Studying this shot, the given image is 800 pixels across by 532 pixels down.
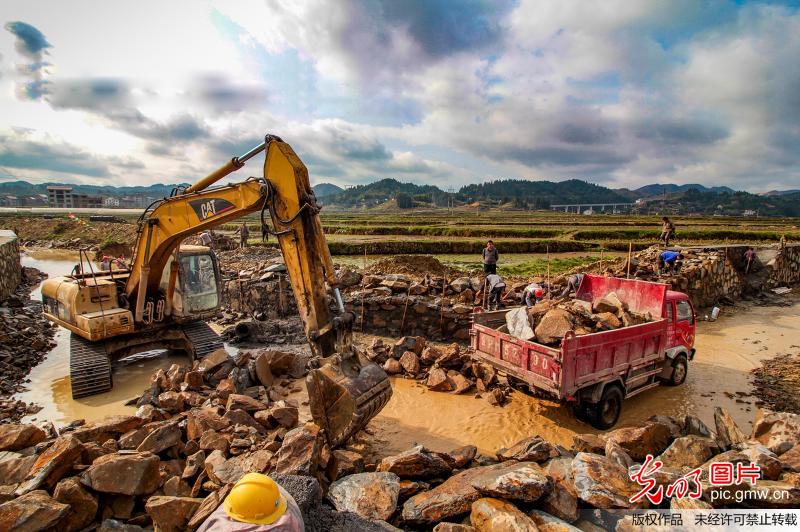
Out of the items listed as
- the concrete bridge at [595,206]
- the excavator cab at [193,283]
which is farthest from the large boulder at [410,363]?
the concrete bridge at [595,206]

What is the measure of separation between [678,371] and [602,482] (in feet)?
19.0

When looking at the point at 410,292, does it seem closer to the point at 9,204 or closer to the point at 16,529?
the point at 16,529

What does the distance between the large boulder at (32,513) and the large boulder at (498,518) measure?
332 cm

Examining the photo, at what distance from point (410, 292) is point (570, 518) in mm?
8914

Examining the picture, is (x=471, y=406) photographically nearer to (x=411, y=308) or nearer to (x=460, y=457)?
(x=460, y=457)

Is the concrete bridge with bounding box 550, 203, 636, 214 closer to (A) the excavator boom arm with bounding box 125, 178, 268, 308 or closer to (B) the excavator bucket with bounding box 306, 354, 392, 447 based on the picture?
(A) the excavator boom arm with bounding box 125, 178, 268, 308

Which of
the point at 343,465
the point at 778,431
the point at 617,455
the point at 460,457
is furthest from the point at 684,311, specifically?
the point at 343,465

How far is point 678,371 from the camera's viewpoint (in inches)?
322

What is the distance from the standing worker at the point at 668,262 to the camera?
14212mm

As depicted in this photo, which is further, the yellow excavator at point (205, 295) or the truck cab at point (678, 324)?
the truck cab at point (678, 324)

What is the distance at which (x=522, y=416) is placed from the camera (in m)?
6.98

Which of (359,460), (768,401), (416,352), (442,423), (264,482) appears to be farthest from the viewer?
(416,352)

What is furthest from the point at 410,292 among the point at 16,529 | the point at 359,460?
the point at 16,529

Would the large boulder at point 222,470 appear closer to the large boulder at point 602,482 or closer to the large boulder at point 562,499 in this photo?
the large boulder at point 562,499
